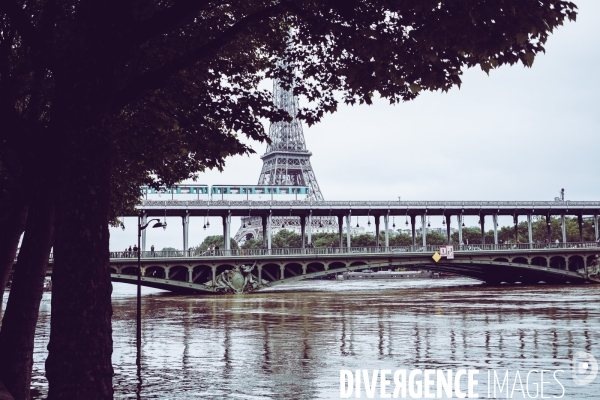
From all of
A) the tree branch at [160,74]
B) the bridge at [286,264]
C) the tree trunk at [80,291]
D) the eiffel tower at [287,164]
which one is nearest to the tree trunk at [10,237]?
the tree branch at [160,74]

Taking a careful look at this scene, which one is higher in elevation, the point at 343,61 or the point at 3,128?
the point at 343,61

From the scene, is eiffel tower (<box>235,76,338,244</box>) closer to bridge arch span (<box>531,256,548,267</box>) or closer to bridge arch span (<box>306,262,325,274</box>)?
bridge arch span (<box>306,262,325,274</box>)

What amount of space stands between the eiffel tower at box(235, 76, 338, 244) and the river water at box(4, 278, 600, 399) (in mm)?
96890

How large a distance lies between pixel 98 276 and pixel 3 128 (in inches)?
149

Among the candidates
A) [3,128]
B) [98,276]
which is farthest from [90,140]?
[3,128]

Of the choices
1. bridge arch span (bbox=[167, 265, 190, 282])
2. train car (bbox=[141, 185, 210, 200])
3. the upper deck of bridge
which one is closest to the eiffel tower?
train car (bbox=[141, 185, 210, 200])

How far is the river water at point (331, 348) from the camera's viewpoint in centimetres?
1997

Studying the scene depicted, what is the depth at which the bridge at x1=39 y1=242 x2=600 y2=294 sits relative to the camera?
77.2 meters

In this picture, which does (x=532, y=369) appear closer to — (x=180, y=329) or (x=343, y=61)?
(x=343, y=61)

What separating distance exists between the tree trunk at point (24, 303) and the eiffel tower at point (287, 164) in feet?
442

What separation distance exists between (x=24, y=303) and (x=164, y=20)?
236 inches

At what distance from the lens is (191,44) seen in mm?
15102

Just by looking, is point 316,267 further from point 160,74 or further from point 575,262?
point 160,74

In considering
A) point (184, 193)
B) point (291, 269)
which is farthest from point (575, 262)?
point (184, 193)
